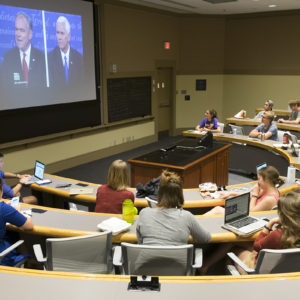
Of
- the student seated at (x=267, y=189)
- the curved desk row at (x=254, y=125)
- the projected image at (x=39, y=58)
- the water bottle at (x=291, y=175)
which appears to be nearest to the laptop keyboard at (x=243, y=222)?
the student seated at (x=267, y=189)

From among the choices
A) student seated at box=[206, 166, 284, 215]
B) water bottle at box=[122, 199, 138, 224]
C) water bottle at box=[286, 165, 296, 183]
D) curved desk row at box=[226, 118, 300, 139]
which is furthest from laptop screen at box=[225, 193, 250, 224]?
curved desk row at box=[226, 118, 300, 139]

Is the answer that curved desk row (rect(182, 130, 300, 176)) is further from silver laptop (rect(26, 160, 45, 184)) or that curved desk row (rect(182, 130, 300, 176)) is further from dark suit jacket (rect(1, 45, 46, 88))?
silver laptop (rect(26, 160, 45, 184))

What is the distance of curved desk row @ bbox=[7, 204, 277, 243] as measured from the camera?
275cm

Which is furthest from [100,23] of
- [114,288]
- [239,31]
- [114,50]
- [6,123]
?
[114,288]

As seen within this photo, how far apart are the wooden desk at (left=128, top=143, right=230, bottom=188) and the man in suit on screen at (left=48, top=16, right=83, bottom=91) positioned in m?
2.84

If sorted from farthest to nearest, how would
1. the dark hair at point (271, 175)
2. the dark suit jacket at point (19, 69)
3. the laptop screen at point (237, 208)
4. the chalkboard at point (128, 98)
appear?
the chalkboard at point (128, 98) → the dark suit jacket at point (19, 69) → the dark hair at point (271, 175) → the laptop screen at point (237, 208)

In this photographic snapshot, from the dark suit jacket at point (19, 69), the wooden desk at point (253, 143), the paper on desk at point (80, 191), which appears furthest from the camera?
the dark suit jacket at point (19, 69)

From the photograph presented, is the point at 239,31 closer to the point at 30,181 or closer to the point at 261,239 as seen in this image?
the point at 30,181

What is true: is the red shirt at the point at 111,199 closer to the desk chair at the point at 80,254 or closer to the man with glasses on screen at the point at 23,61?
the desk chair at the point at 80,254

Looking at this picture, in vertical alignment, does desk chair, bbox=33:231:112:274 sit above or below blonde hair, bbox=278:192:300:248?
below

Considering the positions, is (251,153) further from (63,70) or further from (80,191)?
(63,70)

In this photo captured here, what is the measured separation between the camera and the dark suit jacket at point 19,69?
5926 millimetres

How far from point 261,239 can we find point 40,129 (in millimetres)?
5183

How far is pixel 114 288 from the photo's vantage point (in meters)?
→ 1.89
